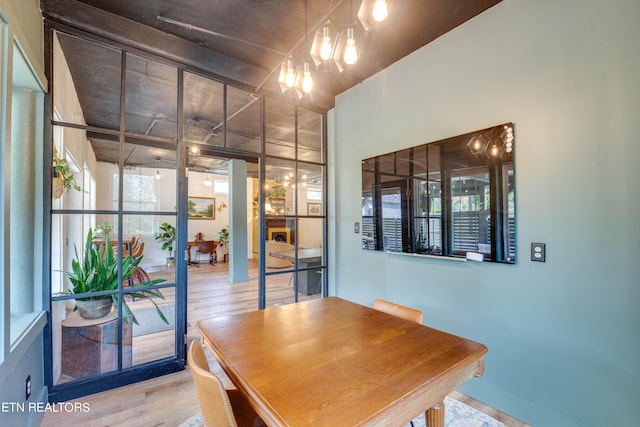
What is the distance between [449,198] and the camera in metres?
2.28

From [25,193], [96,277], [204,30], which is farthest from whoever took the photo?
[204,30]

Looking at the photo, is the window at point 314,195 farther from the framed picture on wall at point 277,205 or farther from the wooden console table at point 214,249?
the wooden console table at point 214,249

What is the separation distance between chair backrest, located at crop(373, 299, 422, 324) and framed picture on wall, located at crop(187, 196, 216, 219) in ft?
27.4

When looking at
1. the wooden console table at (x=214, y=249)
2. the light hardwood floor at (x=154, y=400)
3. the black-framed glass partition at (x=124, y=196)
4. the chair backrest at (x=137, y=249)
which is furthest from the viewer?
the wooden console table at (x=214, y=249)

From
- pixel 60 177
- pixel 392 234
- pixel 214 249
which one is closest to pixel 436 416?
pixel 392 234

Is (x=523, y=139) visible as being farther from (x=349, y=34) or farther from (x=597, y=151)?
(x=349, y=34)

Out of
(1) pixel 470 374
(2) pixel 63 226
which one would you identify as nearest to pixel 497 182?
(1) pixel 470 374

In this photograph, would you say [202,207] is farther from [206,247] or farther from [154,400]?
[154,400]

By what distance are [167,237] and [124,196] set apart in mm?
597

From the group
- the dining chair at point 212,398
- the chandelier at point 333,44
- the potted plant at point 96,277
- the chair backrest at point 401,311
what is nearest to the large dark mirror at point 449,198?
the chair backrest at point 401,311

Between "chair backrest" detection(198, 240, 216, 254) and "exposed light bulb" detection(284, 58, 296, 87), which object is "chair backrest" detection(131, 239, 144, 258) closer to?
"exposed light bulb" detection(284, 58, 296, 87)

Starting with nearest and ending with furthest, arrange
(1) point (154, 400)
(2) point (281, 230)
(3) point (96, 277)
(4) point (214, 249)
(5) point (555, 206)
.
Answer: (5) point (555, 206)
(1) point (154, 400)
(3) point (96, 277)
(2) point (281, 230)
(4) point (214, 249)

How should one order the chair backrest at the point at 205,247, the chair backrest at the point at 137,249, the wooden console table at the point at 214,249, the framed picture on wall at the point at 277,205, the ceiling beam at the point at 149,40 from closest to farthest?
the ceiling beam at the point at 149,40
the chair backrest at the point at 137,249
the framed picture on wall at the point at 277,205
the chair backrest at the point at 205,247
the wooden console table at the point at 214,249

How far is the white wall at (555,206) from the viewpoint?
154 cm
